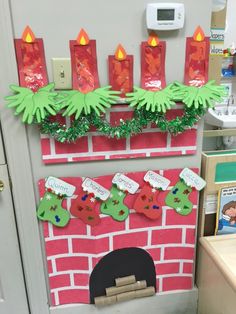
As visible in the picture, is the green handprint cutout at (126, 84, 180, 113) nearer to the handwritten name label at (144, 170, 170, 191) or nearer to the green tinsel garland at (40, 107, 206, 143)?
the green tinsel garland at (40, 107, 206, 143)

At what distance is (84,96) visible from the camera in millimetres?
1098

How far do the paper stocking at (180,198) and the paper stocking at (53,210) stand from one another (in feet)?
1.51

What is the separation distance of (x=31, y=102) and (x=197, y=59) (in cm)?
65

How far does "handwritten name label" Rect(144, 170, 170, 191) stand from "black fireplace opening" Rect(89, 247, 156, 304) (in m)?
0.33

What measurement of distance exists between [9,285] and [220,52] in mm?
1490

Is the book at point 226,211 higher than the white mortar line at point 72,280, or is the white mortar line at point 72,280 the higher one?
the book at point 226,211

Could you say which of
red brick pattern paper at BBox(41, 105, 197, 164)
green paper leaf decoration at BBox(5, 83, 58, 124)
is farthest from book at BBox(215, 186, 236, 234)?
green paper leaf decoration at BBox(5, 83, 58, 124)

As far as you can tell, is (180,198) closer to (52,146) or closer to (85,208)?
(85,208)

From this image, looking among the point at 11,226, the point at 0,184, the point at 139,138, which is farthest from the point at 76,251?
the point at 139,138

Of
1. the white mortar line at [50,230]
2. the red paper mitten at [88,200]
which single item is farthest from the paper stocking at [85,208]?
the white mortar line at [50,230]

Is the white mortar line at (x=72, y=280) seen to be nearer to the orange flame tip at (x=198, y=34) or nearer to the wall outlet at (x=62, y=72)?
the wall outlet at (x=62, y=72)

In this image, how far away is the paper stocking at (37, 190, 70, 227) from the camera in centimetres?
126

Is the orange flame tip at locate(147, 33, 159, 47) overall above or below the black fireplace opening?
above

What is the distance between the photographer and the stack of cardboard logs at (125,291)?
1425 mm
